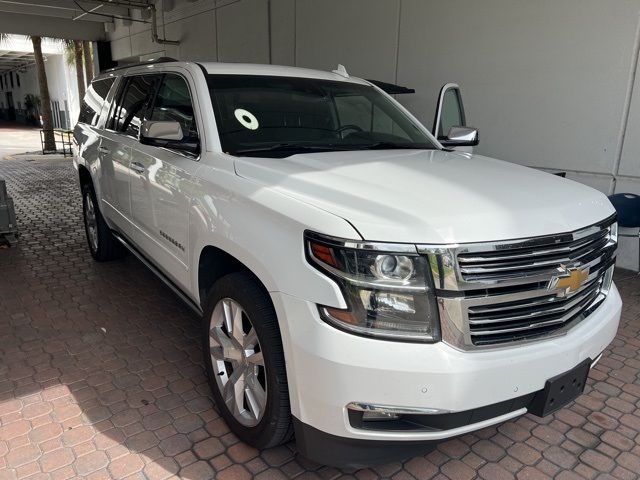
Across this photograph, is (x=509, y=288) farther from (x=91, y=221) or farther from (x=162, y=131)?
(x=91, y=221)

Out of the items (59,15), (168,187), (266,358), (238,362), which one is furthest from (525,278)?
(59,15)

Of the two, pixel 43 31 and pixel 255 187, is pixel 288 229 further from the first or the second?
pixel 43 31

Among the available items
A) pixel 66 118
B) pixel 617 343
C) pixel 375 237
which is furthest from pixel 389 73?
pixel 66 118

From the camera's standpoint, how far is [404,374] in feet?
5.91

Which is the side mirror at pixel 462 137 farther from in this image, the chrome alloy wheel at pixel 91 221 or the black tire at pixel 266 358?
the chrome alloy wheel at pixel 91 221

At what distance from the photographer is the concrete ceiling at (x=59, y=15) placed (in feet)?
44.7

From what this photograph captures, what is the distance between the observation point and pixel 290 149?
115 inches

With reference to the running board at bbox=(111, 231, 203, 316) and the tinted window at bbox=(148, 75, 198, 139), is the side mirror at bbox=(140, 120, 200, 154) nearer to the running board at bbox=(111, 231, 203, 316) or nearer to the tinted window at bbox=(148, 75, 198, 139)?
the tinted window at bbox=(148, 75, 198, 139)

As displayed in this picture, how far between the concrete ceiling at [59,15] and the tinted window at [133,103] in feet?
35.1

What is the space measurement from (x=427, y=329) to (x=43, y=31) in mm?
17925

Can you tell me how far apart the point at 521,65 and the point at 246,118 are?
4549mm

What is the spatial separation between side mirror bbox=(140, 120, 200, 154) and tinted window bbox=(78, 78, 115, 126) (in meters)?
2.32

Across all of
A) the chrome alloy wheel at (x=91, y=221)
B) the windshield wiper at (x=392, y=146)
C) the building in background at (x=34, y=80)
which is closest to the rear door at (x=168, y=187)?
the windshield wiper at (x=392, y=146)

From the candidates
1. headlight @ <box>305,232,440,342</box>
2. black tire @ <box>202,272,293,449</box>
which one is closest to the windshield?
black tire @ <box>202,272,293,449</box>
